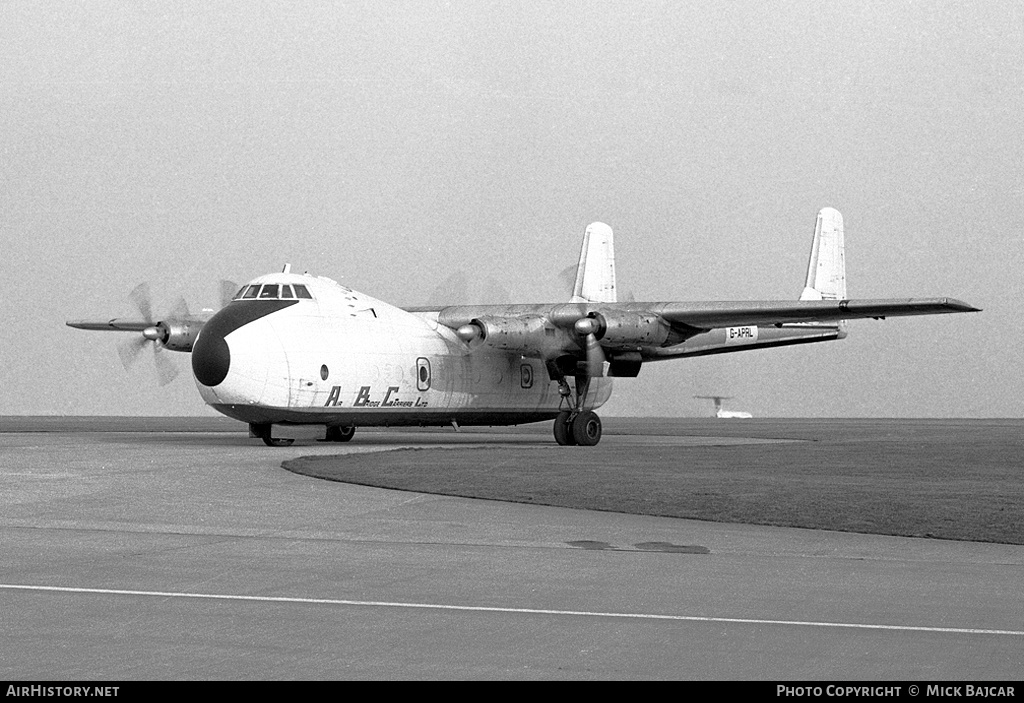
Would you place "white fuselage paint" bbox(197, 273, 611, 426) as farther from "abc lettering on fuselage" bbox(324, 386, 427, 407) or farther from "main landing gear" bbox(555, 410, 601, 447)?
"main landing gear" bbox(555, 410, 601, 447)

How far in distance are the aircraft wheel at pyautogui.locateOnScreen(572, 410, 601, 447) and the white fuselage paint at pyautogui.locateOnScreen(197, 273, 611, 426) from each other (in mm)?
2560

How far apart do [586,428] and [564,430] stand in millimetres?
678

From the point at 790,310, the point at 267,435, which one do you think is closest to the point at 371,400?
the point at 267,435

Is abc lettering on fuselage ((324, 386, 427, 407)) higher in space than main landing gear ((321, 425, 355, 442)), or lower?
higher

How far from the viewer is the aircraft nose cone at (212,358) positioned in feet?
104

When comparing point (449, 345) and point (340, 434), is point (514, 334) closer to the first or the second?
point (449, 345)

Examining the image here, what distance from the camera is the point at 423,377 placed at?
123ft

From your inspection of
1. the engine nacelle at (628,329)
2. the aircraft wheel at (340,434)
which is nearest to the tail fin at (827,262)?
the engine nacelle at (628,329)

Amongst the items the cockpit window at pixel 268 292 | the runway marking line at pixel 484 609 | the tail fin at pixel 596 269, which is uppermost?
the tail fin at pixel 596 269

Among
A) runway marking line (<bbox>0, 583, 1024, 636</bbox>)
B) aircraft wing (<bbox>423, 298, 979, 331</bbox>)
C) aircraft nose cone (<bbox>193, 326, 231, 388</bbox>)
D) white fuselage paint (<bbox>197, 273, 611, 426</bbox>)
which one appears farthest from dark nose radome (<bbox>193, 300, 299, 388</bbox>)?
runway marking line (<bbox>0, 583, 1024, 636</bbox>)

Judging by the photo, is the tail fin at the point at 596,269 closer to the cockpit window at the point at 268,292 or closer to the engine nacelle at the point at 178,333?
the engine nacelle at the point at 178,333

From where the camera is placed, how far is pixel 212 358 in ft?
104

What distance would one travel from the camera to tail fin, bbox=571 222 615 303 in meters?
45.9

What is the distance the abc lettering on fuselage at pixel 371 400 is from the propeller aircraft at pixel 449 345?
0.13ft
